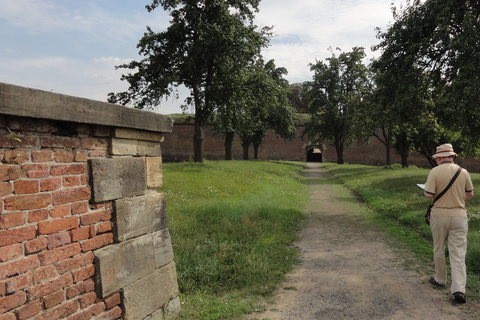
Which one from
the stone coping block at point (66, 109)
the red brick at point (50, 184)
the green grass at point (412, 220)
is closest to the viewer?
the stone coping block at point (66, 109)

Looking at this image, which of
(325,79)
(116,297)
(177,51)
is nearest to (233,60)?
(177,51)

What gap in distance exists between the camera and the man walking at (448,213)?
4.34m

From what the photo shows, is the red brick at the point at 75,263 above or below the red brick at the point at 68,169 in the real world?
below

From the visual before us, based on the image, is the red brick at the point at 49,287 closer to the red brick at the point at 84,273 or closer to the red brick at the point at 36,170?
the red brick at the point at 84,273

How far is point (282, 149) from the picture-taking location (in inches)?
1948

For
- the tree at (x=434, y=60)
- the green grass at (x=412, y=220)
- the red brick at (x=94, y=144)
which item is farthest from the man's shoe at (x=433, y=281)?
the tree at (x=434, y=60)

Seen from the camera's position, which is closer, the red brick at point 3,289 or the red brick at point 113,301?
the red brick at point 3,289

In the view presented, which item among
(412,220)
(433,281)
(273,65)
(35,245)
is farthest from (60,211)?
(273,65)

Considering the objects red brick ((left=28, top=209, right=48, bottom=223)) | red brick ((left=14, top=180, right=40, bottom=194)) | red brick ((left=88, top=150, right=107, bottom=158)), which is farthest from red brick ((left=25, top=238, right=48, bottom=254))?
red brick ((left=88, top=150, right=107, bottom=158))

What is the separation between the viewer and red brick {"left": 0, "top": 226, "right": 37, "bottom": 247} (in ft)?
7.78

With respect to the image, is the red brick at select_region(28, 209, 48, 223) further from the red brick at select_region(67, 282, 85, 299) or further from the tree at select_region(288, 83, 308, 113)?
the tree at select_region(288, 83, 308, 113)

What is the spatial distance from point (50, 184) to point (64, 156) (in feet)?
0.85

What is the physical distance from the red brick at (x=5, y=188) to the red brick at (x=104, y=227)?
33.9 inches

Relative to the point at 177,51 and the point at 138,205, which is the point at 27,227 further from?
the point at 177,51
